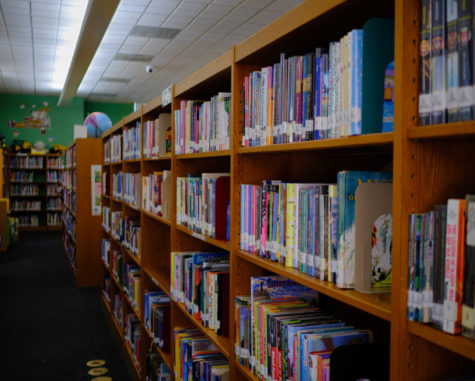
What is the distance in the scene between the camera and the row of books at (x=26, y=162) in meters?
11.7

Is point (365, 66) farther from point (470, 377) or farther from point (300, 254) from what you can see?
point (470, 377)

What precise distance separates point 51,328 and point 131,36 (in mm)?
4347

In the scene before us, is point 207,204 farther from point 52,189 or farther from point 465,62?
point 52,189

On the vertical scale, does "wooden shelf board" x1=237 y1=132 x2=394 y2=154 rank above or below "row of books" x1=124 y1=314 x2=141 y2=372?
above

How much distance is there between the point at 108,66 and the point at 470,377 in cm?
893

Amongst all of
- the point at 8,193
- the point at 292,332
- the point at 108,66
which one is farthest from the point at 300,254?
the point at 8,193

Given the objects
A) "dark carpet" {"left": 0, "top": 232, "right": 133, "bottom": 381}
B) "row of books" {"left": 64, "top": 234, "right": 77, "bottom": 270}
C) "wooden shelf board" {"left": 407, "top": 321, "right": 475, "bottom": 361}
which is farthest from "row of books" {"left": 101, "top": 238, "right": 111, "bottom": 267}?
"wooden shelf board" {"left": 407, "top": 321, "right": 475, "bottom": 361}

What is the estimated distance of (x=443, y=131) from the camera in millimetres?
876

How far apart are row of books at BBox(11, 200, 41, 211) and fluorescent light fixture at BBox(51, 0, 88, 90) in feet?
9.58

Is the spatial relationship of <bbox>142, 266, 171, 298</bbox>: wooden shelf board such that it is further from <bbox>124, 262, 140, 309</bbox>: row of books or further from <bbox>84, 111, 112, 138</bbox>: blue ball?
<bbox>84, 111, 112, 138</bbox>: blue ball

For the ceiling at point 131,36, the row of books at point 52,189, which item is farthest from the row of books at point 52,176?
the ceiling at point 131,36

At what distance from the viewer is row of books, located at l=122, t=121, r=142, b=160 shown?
3.79m

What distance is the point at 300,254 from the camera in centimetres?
143

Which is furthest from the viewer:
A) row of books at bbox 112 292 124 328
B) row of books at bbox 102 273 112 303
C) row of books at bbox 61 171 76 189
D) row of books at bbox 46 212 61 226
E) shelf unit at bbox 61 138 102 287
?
row of books at bbox 46 212 61 226
